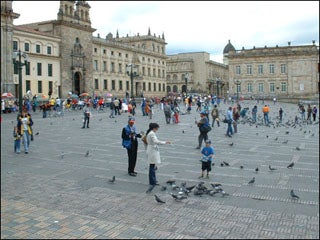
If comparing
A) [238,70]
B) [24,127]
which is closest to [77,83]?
[238,70]

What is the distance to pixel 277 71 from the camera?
64.1 meters

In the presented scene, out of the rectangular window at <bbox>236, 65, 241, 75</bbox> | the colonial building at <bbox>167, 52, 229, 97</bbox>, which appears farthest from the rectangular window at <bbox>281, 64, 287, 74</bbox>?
the colonial building at <bbox>167, 52, 229, 97</bbox>

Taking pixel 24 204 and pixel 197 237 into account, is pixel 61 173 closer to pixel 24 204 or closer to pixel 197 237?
pixel 24 204

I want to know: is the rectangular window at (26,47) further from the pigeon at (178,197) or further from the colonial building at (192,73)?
the colonial building at (192,73)

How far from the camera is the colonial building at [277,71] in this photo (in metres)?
62.1

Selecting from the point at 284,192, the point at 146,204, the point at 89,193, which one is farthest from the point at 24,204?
the point at 284,192

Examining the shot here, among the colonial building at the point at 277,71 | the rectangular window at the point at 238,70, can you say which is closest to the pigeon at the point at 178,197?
the colonial building at the point at 277,71

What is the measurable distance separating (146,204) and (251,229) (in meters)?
2.23

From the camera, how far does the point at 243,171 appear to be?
10.4 m

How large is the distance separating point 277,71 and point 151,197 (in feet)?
197

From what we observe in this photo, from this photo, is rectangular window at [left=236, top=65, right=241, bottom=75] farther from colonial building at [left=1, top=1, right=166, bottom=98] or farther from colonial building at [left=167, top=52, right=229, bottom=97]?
colonial building at [left=167, top=52, right=229, bottom=97]

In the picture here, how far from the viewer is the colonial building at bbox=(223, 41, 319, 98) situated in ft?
204

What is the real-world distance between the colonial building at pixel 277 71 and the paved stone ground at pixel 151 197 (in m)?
52.1

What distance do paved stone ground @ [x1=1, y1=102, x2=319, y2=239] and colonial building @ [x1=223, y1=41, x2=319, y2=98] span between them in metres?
52.1
